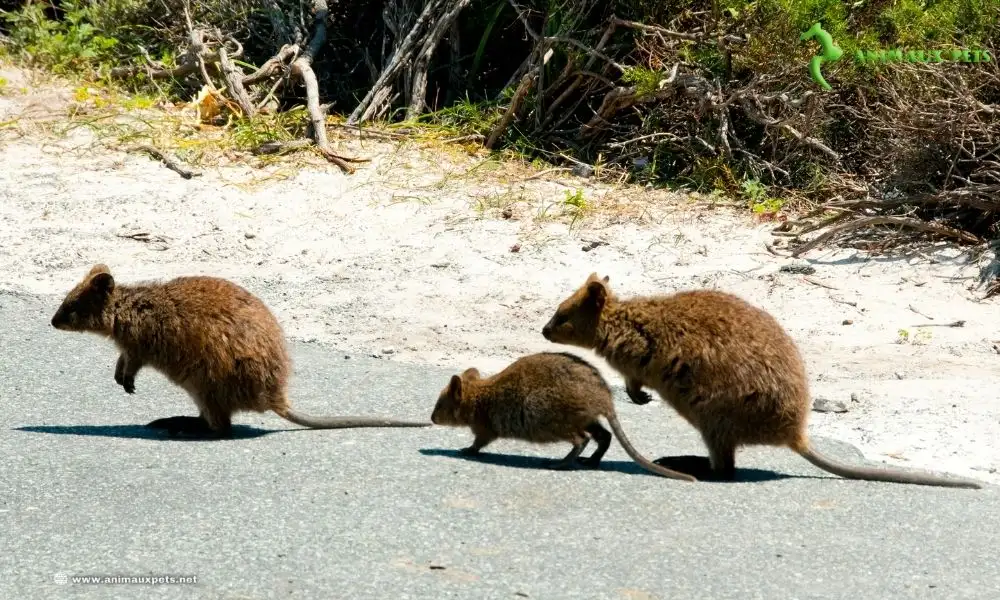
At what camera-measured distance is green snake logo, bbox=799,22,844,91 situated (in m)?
12.1

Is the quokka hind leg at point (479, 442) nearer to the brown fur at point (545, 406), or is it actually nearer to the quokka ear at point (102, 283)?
the brown fur at point (545, 406)

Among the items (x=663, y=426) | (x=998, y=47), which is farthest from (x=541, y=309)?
(x=998, y=47)

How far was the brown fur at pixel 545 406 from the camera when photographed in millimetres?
6969

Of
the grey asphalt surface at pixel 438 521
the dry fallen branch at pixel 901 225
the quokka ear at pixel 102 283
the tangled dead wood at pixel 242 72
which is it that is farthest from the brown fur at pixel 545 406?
the tangled dead wood at pixel 242 72

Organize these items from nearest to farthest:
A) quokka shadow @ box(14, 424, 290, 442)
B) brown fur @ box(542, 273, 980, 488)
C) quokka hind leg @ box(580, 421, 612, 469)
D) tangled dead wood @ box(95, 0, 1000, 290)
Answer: brown fur @ box(542, 273, 980, 488), quokka hind leg @ box(580, 421, 612, 469), quokka shadow @ box(14, 424, 290, 442), tangled dead wood @ box(95, 0, 1000, 290)

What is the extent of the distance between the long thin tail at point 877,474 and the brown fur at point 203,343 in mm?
2352

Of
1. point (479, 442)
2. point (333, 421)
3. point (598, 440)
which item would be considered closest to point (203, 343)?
point (333, 421)

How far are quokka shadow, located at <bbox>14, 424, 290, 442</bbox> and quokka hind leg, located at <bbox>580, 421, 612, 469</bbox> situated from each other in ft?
5.94

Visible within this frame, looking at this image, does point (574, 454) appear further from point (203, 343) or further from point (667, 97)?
point (667, 97)

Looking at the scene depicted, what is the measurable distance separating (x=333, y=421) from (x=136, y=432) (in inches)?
44.4

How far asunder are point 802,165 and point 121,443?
7698 millimetres

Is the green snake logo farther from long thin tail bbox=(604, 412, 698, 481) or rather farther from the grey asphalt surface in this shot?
long thin tail bbox=(604, 412, 698, 481)

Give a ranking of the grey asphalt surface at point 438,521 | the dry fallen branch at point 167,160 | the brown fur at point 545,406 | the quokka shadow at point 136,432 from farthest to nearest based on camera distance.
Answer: the dry fallen branch at point 167,160 → the quokka shadow at point 136,432 → the brown fur at point 545,406 → the grey asphalt surface at point 438,521

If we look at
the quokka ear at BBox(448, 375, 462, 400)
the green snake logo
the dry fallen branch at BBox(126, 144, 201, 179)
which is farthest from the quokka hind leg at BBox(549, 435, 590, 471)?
the dry fallen branch at BBox(126, 144, 201, 179)
